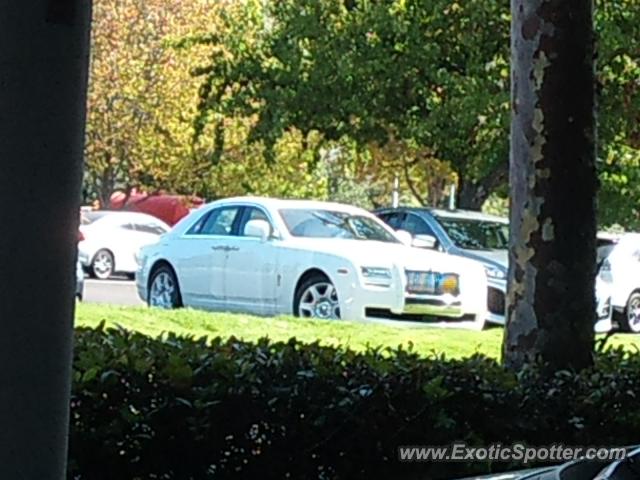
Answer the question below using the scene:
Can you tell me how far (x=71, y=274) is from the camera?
296 centimetres

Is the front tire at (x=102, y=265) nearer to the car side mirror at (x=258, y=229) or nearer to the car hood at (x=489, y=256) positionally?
the car side mirror at (x=258, y=229)

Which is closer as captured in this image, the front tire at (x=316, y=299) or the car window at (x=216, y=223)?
the front tire at (x=316, y=299)

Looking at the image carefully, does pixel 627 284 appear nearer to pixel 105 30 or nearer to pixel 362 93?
pixel 362 93

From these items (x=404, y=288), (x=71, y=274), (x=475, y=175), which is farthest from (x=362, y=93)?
(x=71, y=274)

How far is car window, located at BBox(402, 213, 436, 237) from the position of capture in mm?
15286

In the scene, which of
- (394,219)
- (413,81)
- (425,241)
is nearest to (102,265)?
(413,81)

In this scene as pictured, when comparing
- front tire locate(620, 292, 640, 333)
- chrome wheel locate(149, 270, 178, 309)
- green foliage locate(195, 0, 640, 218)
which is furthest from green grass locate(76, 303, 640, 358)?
green foliage locate(195, 0, 640, 218)

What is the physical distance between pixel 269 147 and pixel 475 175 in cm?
350

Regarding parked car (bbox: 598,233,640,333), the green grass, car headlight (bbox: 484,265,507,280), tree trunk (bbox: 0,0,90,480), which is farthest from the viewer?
parked car (bbox: 598,233,640,333)

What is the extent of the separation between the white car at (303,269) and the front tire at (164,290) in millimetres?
13

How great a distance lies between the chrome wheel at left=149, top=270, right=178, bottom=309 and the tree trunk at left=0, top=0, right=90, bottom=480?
11.4 meters

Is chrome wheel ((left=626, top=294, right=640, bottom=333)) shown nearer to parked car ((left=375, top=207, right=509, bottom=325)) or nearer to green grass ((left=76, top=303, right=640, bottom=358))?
parked car ((left=375, top=207, right=509, bottom=325))

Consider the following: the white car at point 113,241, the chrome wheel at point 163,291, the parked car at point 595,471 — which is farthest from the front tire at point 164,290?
the parked car at point 595,471

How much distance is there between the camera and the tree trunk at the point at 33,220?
2861 millimetres
